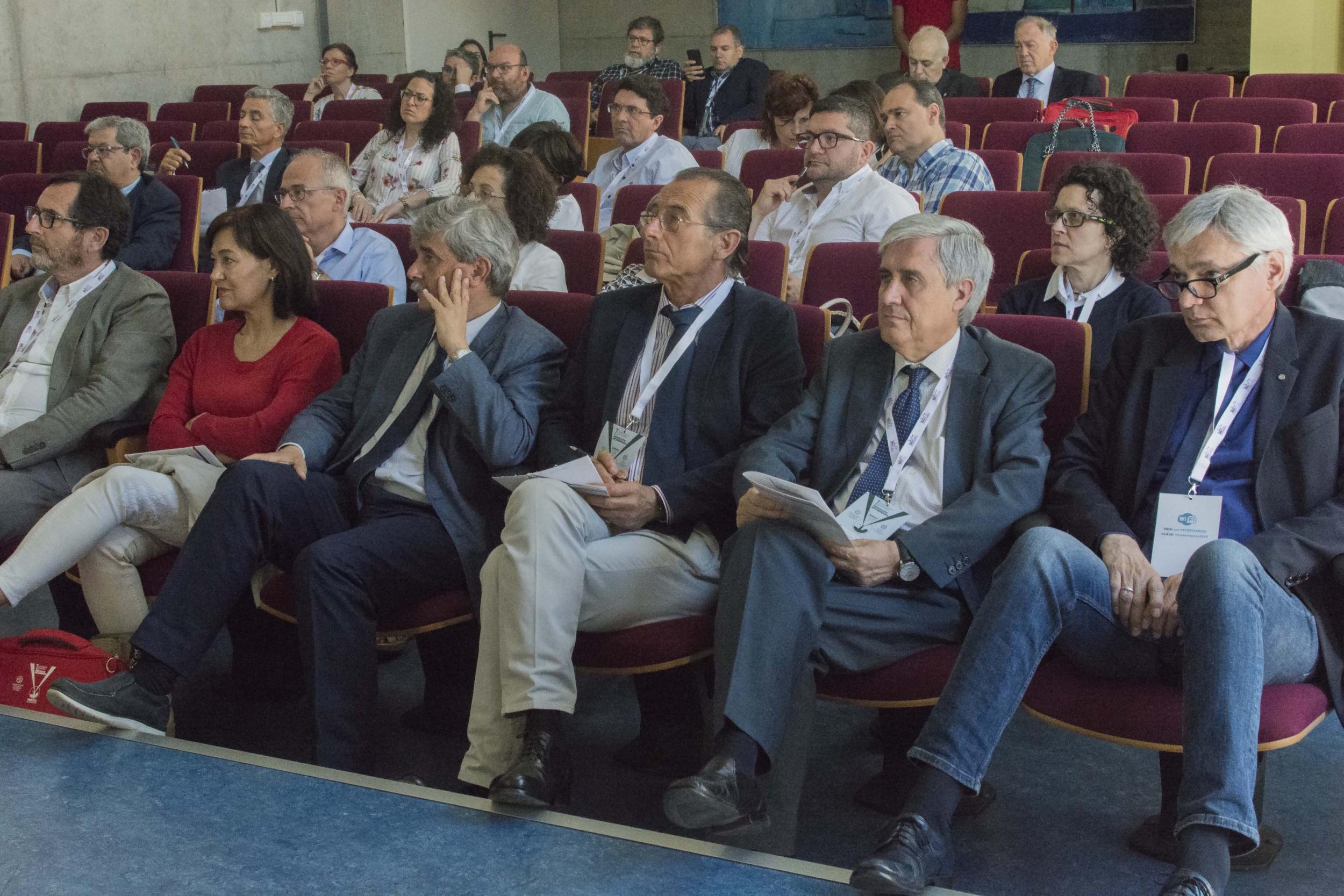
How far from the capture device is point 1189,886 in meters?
1.75

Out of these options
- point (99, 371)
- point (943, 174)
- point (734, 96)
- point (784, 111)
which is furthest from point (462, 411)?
point (734, 96)

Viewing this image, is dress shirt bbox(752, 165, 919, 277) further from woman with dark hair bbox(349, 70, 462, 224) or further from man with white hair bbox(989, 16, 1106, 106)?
man with white hair bbox(989, 16, 1106, 106)

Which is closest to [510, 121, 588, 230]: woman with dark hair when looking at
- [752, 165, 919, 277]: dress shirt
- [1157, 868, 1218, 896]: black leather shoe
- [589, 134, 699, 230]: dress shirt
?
[752, 165, 919, 277]: dress shirt

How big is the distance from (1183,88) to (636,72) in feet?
10.1

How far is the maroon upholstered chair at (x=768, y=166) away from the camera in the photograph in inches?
195

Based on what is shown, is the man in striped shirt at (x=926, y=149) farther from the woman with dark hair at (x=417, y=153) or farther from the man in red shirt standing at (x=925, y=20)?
the man in red shirt standing at (x=925, y=20)

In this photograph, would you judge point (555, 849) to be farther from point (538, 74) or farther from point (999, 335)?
point (538, 74)

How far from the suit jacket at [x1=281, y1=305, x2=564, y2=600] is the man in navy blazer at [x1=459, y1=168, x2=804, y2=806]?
8cm

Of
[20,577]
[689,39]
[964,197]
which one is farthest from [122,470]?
[689,39]

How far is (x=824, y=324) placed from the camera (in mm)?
2756

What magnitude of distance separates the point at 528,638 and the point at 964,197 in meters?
2.29

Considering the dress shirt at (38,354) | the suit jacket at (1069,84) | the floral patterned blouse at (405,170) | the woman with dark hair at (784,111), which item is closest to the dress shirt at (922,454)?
the dress shirt at (38,354)

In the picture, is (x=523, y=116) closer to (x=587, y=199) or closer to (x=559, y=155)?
(x=587, y=199)

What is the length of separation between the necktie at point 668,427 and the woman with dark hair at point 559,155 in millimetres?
1759
